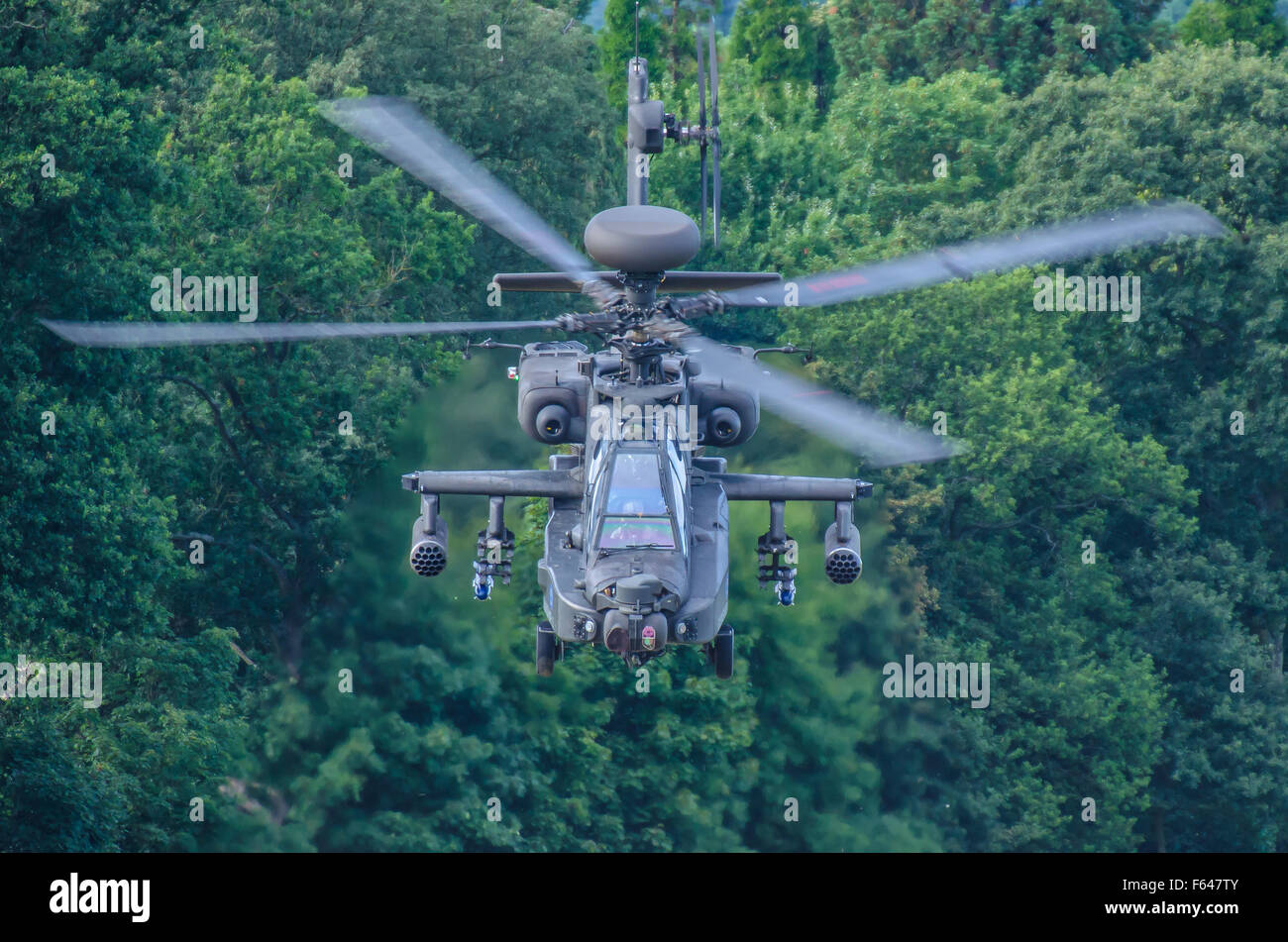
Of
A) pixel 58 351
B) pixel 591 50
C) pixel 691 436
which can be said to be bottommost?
pixel 691 436

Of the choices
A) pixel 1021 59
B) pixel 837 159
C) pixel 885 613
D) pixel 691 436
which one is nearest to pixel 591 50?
pixel 837 159

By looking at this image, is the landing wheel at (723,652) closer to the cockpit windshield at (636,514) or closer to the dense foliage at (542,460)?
the cockpit windshield at (636,514)

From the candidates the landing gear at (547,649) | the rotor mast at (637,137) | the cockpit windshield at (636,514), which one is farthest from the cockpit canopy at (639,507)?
the rotor mast at (637,137)

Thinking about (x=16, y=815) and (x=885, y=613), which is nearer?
(x=16, y=815)

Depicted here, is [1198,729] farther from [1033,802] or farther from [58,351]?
[58,351]

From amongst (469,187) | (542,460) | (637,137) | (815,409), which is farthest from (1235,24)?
(815,409)

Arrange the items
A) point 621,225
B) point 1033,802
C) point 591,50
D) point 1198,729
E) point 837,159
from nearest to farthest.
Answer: point 621,225
point 1033,802
point 1198,729
point 591,50
point 837,159

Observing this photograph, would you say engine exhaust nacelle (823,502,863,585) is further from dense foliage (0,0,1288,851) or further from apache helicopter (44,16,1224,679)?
dense foliage (0,0,1288,851)

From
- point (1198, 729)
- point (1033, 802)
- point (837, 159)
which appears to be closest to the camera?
point (1033, 802)
